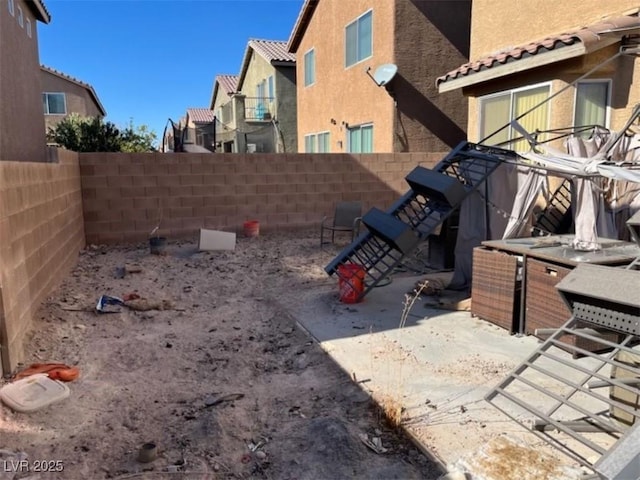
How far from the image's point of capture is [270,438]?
9.96ft

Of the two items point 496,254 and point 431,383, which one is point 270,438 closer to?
point 431,383

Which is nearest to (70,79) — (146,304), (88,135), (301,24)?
(88,135)

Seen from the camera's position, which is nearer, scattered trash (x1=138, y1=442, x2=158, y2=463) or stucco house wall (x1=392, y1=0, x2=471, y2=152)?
scattered trash (x1=138, y1=442, x2=158, y2=463)

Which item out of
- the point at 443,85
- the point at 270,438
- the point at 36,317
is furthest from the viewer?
the point at 443,85

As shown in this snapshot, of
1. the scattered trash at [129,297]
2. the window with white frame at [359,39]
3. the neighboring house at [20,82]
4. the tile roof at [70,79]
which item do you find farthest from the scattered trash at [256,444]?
the tile roof at [70,79]

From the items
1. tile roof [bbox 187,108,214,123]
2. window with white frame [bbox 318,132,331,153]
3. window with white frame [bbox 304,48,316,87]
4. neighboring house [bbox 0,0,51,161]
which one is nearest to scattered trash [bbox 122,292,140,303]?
neighboring house [bbox 0,0,51,161]

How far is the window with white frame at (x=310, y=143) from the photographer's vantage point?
54.1 ft

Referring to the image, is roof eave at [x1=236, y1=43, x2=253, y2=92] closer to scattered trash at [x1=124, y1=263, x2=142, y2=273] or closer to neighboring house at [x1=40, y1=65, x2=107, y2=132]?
neighboring house at [x1=40, y1=65, x2=107, y2=132]

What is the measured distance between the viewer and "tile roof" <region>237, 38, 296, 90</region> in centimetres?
1967

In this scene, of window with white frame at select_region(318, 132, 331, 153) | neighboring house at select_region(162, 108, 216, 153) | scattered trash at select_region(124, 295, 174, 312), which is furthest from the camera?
window with white frame at select_region(318, 132, 331, 153)

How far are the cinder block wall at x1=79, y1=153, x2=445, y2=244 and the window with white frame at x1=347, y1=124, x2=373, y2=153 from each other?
2.59 meters

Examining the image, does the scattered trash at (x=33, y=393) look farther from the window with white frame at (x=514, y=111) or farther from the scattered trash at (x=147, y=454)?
the window with white frame at (x=514, y=111)

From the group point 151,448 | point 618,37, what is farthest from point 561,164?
point 151,448

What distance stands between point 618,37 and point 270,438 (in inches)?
241
